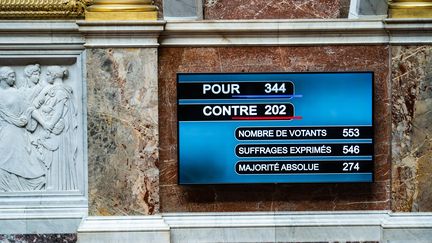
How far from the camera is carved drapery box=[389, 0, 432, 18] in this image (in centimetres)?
918

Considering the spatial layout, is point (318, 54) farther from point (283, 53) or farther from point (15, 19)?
point (15, 19)

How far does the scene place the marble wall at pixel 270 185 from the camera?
9.22m

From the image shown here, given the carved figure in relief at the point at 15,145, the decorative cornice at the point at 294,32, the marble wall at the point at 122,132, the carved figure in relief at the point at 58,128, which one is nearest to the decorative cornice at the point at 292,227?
the marble wall at the point at 122,132

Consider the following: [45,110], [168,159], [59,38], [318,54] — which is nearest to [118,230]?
[168,159]

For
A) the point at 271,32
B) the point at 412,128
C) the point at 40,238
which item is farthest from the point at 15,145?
the point at 412,128

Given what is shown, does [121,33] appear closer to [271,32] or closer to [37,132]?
[37,132]

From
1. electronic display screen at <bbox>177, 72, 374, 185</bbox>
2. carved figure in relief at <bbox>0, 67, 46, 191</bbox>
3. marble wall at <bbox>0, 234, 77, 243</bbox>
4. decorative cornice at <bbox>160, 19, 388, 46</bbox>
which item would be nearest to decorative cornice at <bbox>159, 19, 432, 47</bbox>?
decorative cornice at <bbox>160, 19, 388, 46</bbox>

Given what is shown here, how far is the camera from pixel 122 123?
9070mm

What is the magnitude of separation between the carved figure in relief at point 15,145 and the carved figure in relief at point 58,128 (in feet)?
0.37

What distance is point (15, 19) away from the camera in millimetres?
9211

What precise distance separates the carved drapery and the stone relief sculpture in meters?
3.53

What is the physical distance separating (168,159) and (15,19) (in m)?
2.18

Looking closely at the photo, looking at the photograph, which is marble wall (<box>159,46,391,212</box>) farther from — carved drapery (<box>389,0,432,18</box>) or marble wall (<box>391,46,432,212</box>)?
carved drapery (<box>389,0,432,18</box>)

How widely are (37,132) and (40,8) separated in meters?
1.31
